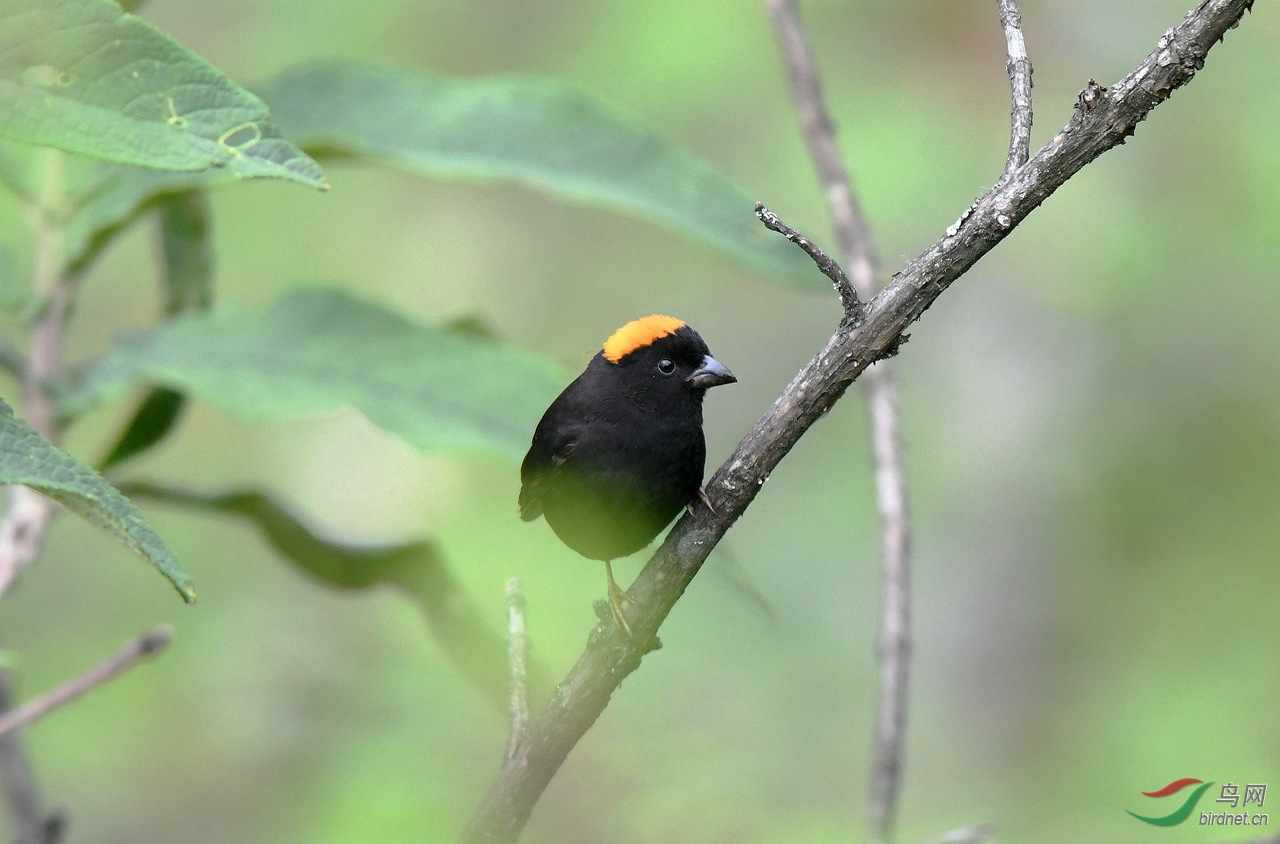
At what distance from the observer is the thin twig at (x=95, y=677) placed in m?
1.59

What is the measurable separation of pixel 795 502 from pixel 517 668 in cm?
603

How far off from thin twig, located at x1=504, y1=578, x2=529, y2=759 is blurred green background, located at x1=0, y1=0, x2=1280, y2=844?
6.90 feet

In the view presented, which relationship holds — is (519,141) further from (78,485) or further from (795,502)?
(795,502)

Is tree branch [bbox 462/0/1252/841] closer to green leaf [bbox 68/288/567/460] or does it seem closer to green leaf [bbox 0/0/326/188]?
green leaf [bbox 0/0/326/188]

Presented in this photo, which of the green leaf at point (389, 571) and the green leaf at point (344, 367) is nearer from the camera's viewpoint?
the green leaf at point (344, 367)

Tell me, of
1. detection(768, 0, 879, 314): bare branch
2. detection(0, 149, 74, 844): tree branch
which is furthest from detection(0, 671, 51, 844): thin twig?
detection(768, 0, 879, 314): bare branch

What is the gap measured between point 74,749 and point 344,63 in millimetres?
3985

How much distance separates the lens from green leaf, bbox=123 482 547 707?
2592 mm

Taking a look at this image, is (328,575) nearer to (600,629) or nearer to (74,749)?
(600,629)

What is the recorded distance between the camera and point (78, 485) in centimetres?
114

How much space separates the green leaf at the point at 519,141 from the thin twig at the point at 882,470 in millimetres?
223

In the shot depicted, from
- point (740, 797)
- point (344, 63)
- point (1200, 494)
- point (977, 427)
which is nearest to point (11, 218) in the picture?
point (344, 63)

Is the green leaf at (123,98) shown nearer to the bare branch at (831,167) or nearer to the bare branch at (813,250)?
the bare branch at (813,250)

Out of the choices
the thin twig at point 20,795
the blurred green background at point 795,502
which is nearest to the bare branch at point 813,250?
the thin twig at point 20,795
